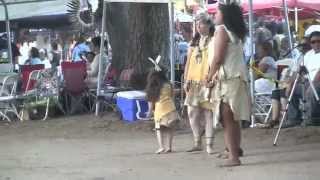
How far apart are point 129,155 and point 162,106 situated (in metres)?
0.79

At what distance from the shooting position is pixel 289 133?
10.8 m

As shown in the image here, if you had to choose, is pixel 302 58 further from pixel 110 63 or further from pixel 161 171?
pixel 110 63

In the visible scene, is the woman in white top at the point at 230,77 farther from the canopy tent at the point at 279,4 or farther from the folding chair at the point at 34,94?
the canopy tent at the point at 279,4

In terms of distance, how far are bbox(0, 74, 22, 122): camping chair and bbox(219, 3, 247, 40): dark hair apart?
717 centimetres

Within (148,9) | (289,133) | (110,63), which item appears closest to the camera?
(289,133)

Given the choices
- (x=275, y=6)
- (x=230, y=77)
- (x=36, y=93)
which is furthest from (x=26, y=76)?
(x=275, y=6)

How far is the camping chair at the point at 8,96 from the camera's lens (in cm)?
1438

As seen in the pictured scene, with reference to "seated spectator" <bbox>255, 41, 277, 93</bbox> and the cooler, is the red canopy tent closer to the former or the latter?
"seated spectator" <bbox>255, 41, 277, 93</bbox>

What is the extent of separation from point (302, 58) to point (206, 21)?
237cm

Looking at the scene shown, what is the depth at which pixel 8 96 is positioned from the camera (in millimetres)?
14461

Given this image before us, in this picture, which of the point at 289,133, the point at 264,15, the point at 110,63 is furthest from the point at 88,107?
the point at 264,15

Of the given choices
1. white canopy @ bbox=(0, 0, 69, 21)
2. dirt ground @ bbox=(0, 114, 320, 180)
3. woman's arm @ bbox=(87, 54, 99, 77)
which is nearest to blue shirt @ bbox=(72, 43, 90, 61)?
white canopy @ bbox=(0, 0, 69, 21)

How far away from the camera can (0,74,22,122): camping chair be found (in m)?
14.4

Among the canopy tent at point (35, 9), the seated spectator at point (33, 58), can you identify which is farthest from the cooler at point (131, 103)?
the seated spectator at point (33, 58)
